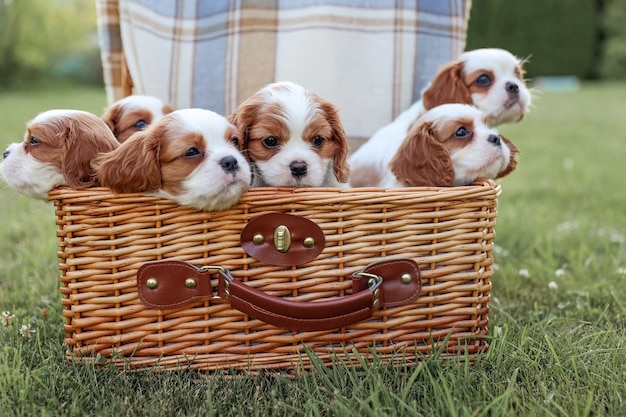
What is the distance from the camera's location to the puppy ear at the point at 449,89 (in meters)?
2.90

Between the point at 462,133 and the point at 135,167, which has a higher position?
the point at 462,133

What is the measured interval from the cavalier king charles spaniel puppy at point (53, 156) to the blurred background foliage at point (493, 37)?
57.2 ft

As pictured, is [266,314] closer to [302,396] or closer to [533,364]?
[302,396]

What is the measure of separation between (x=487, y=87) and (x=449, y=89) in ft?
0.55

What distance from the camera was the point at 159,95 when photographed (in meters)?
3.33

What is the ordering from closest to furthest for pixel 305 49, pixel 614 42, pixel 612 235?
pixel 305 49 → pixel 612 235 → pixel 614 42

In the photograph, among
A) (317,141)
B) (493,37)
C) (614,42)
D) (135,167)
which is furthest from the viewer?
(614,42)

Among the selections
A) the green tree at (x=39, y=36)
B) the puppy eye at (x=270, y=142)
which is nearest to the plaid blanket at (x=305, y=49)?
the puppy eye at (x=270, y=142)

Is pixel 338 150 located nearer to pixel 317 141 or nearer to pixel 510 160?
pixel 317 141

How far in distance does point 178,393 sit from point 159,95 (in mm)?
1741

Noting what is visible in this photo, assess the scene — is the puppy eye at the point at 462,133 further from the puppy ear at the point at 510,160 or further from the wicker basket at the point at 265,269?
the wicker basket at the point at 265,269

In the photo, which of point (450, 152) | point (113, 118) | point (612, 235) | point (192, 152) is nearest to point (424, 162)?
point (450, 152)

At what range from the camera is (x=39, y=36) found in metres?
19.4

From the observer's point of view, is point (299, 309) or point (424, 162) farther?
point (424, 162)
